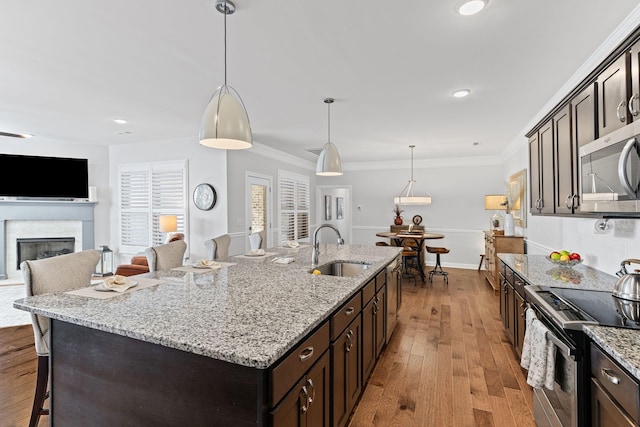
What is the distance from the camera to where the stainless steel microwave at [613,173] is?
145 cm

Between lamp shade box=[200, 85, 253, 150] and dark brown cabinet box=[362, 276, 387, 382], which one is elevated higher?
lamp shade box=[200, 85, 253, 150]

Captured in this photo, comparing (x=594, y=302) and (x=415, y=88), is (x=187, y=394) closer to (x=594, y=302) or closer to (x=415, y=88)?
(x=594, y=302)

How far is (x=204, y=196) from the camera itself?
5.39m

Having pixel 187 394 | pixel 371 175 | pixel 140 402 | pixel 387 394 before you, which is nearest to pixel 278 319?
pixel 187 394

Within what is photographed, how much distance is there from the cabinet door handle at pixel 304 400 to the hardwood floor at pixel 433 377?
37.5 inches

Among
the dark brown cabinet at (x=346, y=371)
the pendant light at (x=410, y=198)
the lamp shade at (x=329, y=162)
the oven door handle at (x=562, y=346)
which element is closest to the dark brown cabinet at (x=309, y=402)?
the dark brown cabinet at (x=346, y=371)

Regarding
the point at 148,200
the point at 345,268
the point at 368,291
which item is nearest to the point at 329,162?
the point at 345,268

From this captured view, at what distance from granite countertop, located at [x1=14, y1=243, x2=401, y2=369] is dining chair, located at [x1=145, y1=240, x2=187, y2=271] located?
1.14 ft

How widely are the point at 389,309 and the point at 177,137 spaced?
4.56 m

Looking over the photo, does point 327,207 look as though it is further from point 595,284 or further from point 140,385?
point 140,385

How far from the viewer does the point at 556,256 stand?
2.83 m

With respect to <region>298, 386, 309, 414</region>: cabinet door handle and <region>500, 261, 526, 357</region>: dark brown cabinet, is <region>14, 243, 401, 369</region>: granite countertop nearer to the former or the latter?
<region>298, 386, 309, 414</region>: cabinet door handle

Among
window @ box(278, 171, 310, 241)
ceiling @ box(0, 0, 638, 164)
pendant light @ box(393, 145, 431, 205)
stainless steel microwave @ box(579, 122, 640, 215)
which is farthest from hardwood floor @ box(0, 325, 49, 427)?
pendant light @ box(393, 145, 431, 205)

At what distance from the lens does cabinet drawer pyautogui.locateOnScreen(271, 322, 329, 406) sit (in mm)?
1124
